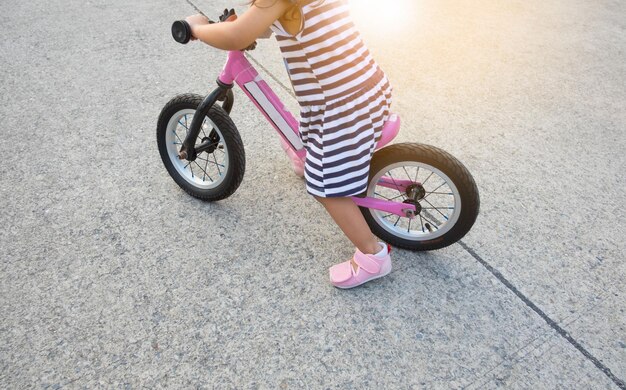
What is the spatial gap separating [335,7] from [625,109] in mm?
2555

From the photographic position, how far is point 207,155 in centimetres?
266

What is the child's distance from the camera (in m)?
1.61

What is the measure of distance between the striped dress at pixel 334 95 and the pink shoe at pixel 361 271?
11.9 inches

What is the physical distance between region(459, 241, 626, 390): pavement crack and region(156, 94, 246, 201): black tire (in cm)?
108

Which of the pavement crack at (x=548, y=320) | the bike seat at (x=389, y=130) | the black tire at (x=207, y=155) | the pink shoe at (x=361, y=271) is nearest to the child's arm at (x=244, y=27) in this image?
the black tire at (x=207, y=155)

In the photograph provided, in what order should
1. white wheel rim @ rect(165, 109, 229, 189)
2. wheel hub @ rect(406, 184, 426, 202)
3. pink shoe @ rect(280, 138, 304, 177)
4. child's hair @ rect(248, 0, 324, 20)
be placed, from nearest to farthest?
child's hair @ rect(248, 0, 324, 20) → wheel hub @ rect(406, 184, 426, 202) → white wheel rim @ rect(165, 109, 229, 189) → pink shoe @ rect(280, 138, 304, 177)

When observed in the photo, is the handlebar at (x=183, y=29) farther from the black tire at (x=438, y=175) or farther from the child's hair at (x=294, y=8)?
the black tire at (x=438, y=175)

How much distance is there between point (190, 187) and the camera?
245cm

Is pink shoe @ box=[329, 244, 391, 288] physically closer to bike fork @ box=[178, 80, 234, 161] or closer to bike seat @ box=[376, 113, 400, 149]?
bike seat @ box=[376, 113, 400, 149]

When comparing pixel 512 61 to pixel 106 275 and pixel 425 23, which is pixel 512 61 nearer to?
pixel 425 23

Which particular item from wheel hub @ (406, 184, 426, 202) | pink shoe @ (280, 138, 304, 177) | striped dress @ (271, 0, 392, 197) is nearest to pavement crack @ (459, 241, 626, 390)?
wheel hub @ (406, 184, 426, 202)

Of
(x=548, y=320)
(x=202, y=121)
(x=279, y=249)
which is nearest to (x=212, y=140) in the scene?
(x=202, y=121)

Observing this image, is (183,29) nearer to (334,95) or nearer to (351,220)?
(334,95)

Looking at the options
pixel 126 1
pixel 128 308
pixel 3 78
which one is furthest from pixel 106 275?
pixel 126 1
